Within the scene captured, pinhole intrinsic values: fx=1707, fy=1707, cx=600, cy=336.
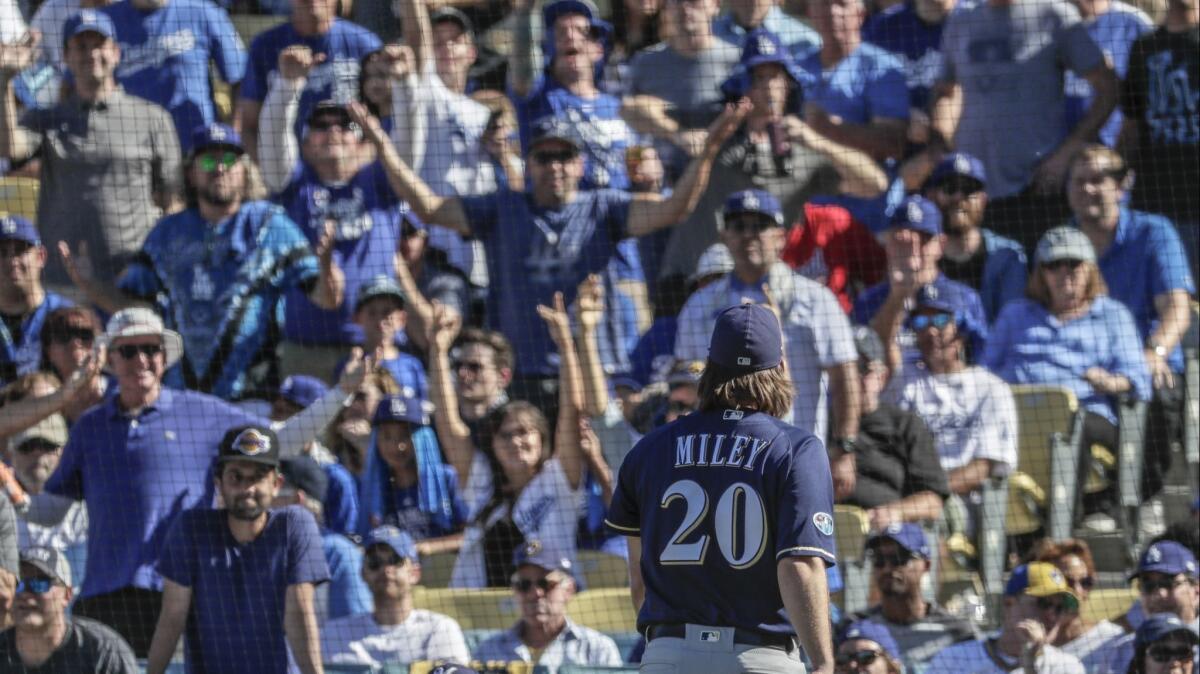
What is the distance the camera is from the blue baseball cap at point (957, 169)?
7102 millimetres

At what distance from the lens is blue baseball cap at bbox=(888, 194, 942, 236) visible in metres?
6.83

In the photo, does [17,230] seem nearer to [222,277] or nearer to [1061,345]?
[222,277]

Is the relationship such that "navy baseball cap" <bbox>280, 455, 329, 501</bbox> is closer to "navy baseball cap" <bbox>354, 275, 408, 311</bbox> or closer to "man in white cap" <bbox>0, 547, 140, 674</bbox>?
"navy baseball cap" <bbox>354, 275, 408, 311</bbox>

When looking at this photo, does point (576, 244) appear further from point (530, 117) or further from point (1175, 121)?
point (1175, 121)

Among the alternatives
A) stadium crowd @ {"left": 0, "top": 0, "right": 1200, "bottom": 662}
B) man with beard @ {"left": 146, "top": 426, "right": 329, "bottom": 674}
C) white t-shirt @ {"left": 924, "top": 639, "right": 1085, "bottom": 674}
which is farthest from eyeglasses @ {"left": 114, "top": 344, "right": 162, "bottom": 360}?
white t-shirt @ {"left": 924, "top": 639, "right": 1085, "bottom": 674}

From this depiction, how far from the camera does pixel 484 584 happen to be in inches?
251

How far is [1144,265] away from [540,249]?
8.08 feet

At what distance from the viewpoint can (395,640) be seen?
19.8ft

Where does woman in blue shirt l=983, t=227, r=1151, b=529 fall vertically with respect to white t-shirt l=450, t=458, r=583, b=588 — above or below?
above

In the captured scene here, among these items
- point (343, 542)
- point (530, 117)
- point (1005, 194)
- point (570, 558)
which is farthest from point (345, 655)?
point (1005, 194)

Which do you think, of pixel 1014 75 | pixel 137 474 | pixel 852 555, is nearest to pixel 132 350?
pixel 137 474

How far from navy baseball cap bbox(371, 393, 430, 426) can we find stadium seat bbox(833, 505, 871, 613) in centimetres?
164

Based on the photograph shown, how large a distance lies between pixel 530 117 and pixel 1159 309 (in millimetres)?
2758

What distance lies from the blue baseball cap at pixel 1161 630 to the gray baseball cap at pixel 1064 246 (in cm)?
167
